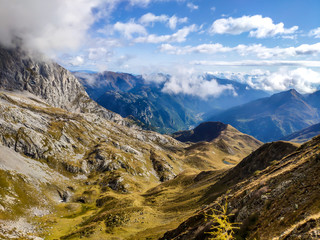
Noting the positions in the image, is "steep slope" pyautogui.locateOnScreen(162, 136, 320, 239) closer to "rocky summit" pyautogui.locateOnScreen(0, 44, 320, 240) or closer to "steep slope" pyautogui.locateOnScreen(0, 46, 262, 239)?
"rocky summit" pyautogui.locateOnScreen(0, 44, 320, 240)

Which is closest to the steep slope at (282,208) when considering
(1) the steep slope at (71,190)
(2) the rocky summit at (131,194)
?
(2) the rocky summit at (131,194)

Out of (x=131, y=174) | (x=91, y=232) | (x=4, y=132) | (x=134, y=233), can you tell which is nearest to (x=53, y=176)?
(x=4, y=132)

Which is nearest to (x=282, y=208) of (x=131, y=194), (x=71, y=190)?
(x=131, y=194)

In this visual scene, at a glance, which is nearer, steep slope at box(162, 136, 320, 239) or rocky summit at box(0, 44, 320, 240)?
steep slope at box(162, 136, 320, 239)

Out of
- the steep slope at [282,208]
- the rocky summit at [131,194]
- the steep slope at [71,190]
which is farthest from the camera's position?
the steep slope at [71,190]

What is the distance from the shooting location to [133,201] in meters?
95.6

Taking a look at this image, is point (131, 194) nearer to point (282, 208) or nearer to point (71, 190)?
point (71, 190)

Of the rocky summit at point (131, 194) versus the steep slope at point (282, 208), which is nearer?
the steep slope at point (282, 208)

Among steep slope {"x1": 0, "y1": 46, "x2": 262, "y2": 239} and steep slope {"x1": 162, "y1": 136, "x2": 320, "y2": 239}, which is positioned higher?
steep slope {"x1": 0, "y1": 46, "x2": 262, "y2": 239}

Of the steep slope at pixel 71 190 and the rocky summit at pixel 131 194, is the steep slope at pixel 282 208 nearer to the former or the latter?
the rocky summit at pixel 131 194

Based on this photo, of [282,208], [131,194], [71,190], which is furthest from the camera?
[71,190]

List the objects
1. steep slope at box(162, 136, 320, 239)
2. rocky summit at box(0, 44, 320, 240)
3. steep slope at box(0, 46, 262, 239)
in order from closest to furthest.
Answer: steep slope at box(162, 136, 320, 239) < rocky summit at box(0, 44, 320, 240) < steep slope at box(0, 46, 262, 239)

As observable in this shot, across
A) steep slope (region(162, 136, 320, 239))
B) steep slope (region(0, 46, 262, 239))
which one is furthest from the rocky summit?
steep slope (region(0, 46, 262, 239))

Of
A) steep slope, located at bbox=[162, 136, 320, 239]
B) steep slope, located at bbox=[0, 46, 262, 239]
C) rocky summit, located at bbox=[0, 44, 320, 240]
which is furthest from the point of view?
steep slope, located at bbox=[0, 46, 262, 239]
